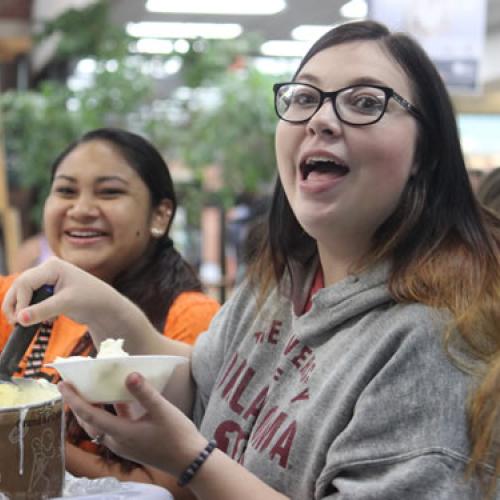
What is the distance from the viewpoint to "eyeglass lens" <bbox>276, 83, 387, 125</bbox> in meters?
1.32

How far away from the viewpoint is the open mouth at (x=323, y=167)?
1.34 meters

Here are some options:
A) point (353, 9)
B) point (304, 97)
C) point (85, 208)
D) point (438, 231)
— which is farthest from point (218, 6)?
point (438, 231)

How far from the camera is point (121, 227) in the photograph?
2.28m

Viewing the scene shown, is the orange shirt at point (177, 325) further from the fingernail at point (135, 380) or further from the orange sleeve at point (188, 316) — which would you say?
the fingernail at point (135, 380)

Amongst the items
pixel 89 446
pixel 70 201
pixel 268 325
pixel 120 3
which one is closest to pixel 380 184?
pixel 268 325

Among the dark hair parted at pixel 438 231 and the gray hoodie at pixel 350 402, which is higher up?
the dark hair parted at pixel 438 231

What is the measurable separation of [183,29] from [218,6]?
69 cm

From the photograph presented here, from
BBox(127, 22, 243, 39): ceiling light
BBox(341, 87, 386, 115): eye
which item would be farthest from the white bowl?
BBox(127, 22, 243, 39): ceiling light

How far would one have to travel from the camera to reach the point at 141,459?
1229 millimetres

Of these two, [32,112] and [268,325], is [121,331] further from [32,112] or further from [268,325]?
[32,112]

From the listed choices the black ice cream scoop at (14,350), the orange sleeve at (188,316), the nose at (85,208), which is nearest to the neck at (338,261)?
the black ice cream scoop at (14,350)

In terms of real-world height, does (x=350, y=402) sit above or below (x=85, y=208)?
below

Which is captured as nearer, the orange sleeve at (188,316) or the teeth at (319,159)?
the teeth at (319,159)

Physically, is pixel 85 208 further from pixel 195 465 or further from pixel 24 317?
pixel 195 465
